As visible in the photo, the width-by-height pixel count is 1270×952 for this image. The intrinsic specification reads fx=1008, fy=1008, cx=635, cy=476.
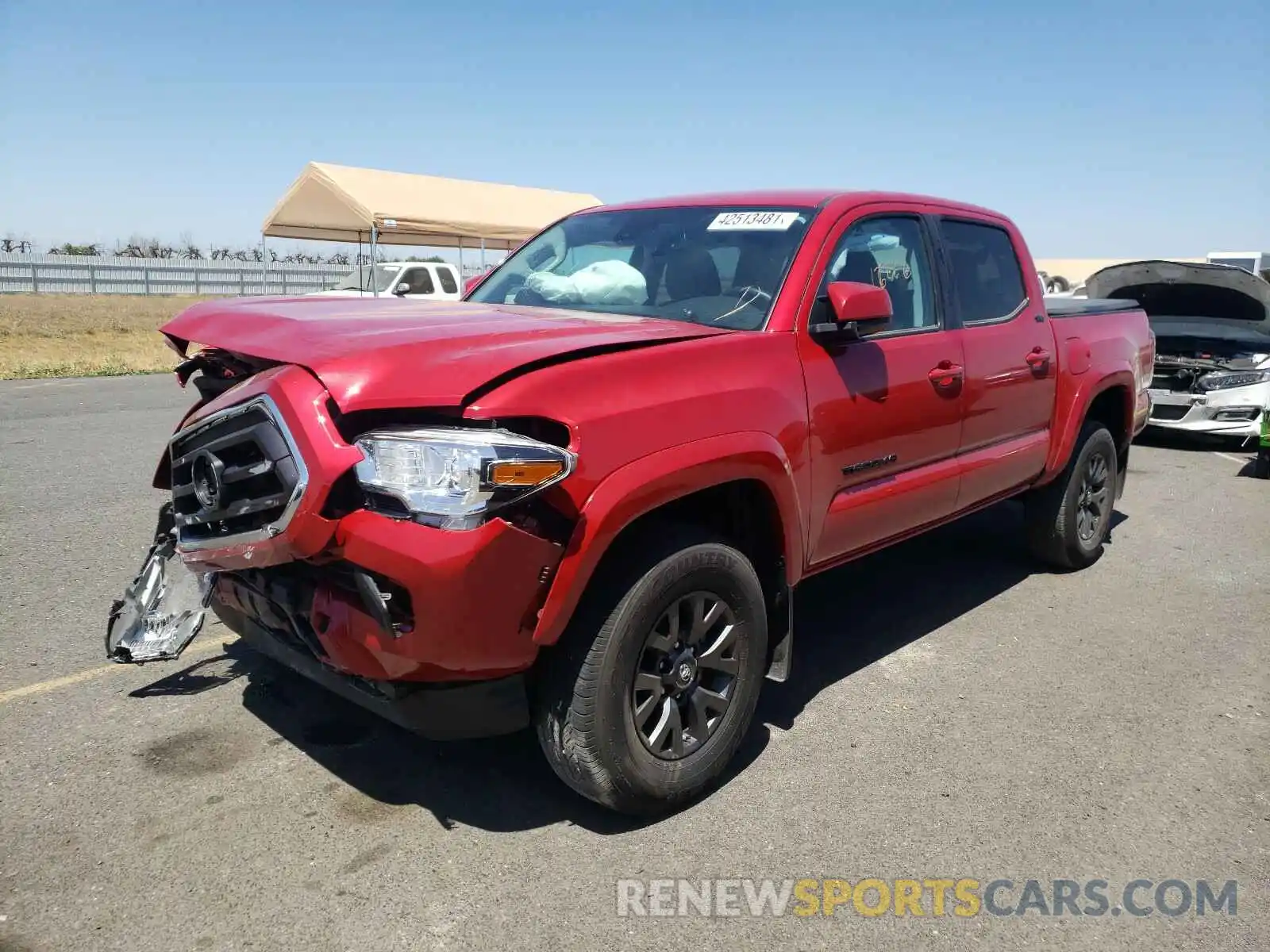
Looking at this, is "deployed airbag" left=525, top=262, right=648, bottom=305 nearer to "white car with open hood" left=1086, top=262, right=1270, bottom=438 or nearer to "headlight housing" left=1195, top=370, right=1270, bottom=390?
"white car with open hood" left=1086, top=262, right=1270, bottom=438

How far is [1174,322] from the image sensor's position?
11141 mm

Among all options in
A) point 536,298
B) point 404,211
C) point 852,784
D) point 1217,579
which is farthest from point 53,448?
point 404,211

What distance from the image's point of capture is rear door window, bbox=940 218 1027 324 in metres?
4.65

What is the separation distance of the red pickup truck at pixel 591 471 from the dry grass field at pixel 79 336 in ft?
45.1

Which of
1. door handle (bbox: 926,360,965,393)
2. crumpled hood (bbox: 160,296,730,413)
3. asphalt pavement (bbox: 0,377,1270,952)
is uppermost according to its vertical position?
crumpled hood (bbox: 160,296,730,413)

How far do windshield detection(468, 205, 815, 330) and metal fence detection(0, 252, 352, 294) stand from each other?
34.0 metres

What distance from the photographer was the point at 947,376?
→ 427cm

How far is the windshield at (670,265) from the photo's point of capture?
12.5 feet

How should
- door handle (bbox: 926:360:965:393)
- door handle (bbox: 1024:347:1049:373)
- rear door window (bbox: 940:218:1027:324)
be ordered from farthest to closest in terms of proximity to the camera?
door handle (bbox: 1024:347:1049:373) → rear door window (bbox: 940:218:1027:324) → door handle (bbox: 926:360:965:393)

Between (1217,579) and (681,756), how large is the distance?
427 cm

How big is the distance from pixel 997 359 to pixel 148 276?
135ft

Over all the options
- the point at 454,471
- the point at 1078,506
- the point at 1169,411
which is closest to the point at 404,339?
the point at 454,471

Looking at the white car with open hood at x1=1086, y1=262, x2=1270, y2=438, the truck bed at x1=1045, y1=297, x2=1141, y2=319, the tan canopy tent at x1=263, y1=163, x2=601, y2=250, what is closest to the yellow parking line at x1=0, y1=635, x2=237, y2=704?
the truck bed at x1=1045, y1=297, x2=1141, y2=319

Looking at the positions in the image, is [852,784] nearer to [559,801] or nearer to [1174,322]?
[559,801]
